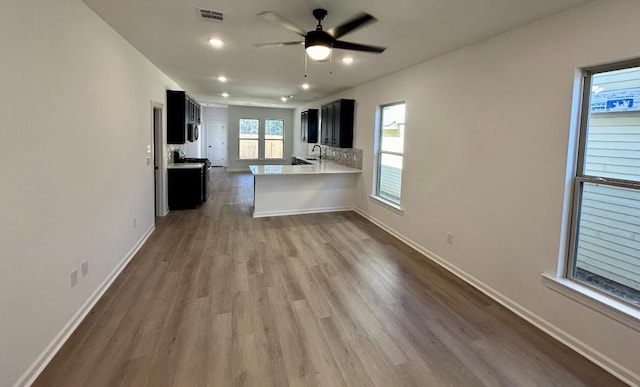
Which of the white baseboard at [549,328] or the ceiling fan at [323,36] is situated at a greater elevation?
the ceiling fan at [323,36]

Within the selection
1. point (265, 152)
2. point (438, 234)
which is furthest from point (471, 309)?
point (265, 152)

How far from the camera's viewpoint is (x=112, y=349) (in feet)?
7.27

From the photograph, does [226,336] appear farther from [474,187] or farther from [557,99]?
[557,99]

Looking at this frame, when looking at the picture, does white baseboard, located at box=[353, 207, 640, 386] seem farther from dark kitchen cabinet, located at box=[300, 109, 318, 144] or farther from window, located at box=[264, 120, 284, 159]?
window, located at box=[264, 120, 284, 159]

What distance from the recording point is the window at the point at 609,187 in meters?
2.15

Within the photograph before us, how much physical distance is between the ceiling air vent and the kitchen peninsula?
302 centimetres

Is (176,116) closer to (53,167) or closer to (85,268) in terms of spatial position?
(85,268)

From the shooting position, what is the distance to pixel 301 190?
6191 mm

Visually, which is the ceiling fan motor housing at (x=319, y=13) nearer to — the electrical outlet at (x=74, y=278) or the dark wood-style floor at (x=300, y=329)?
the dark wood-style floor at (x=300, y=329)

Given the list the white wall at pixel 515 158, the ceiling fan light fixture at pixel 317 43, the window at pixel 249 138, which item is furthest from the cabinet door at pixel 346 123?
the window at pixel 249 138

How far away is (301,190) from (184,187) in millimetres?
2301

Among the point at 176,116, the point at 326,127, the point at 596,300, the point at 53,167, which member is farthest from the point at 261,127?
the point at 596,300

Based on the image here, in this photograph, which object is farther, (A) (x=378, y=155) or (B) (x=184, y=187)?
(B) (x=184, y=187)

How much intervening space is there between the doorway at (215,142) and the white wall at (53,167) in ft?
33.3
